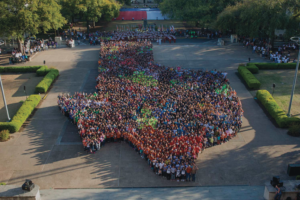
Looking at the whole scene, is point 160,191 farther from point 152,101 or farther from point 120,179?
point 152,101

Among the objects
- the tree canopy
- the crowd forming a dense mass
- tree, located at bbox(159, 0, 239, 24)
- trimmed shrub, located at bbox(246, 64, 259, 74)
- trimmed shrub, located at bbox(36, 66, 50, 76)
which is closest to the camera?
the crowd forming a dense mass

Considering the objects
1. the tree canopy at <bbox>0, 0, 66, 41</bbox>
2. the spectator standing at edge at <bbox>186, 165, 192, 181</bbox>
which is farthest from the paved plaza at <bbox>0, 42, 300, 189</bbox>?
the tree canopy at <bbox>0, 0, 66, 41</bbox>

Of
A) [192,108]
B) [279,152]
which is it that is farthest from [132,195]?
[279,152]

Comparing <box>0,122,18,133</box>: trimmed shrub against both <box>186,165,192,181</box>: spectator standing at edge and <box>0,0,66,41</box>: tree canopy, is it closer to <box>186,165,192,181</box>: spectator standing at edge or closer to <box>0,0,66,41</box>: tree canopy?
<box>186,165,192,181</box>: spectator standing at edge

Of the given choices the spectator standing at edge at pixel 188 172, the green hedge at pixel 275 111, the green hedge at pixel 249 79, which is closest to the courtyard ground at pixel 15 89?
the spectator standing at edge at pixel 188 172

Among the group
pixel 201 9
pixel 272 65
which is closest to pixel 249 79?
pixel 272 65

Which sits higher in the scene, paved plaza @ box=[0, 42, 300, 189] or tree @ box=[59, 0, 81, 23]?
tree @ box=[59, 0, 81, 23]

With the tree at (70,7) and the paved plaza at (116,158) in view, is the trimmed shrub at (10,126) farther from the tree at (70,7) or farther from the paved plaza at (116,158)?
the tree at (70,7)

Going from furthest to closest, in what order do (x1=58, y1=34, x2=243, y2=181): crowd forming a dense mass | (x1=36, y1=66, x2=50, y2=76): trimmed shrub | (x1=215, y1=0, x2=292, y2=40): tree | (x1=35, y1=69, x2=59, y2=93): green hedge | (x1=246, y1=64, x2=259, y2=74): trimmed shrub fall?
(x1=215, y1=0, x2=292, y2=40): tree, (x1=36, y1=66, x2=50, y2=76): trimmed shrub, (x1=246, y1=64, x2=259, y2=74): trimmed shrub, (x1=35, y1=69, x2=59, y2=93): green hedge, (x1=58, y1=34, x2=243, y2=181): crowd forming a dense mass
